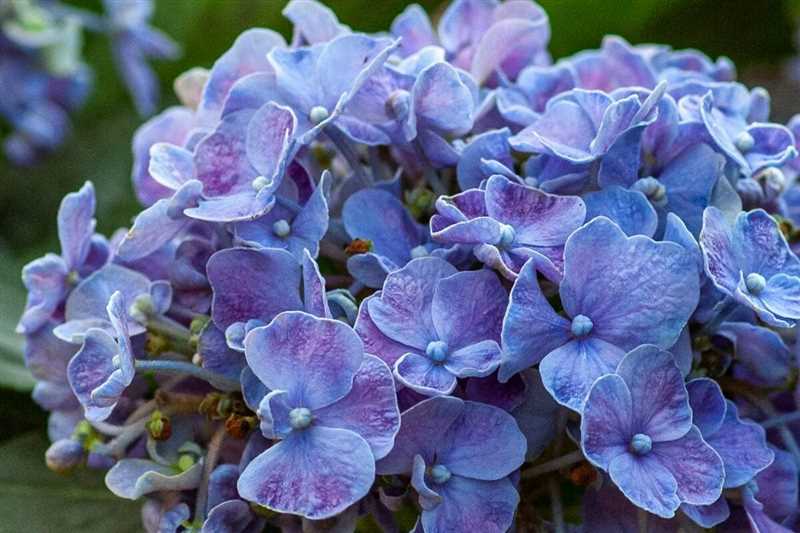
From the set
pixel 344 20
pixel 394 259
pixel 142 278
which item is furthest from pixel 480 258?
pixel 344 20

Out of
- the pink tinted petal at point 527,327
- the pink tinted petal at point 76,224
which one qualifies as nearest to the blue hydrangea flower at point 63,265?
the pink tinted petal at point 76,224

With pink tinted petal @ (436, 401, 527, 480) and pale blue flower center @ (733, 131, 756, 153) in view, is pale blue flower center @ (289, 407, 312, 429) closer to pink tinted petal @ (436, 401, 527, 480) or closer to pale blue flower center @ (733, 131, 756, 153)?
pink tinted petal @ (436, 401, 527, 480)

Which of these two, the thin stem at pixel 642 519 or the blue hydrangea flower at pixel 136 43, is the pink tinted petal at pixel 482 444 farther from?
the blue hydrangea flower at pixel 136 43

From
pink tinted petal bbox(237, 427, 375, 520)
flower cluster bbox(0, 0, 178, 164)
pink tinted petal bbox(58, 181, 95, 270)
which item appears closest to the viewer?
pink tinted petal bbox(237, 427, 375, 520)

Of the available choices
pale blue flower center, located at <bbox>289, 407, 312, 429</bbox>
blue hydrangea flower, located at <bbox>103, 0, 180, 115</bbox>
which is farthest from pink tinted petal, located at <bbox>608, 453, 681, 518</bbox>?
blue hydrangea flower, located at <bbox>103, 0, 180, 115</bbox>

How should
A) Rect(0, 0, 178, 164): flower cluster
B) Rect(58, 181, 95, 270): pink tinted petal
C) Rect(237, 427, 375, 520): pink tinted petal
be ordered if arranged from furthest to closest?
Rect(0, 0, 178, 164): flower cluster, Rect(58, 181, 95, 270): pink tinted petal, Rect(237, 427, 375, 520): pink tinted petal

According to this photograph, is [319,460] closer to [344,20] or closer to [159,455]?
[159,455]
